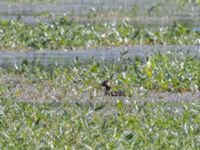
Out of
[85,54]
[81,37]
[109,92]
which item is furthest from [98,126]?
[81,37]

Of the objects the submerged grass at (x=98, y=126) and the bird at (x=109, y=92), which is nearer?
the submerged grass at (x=98, y=126)

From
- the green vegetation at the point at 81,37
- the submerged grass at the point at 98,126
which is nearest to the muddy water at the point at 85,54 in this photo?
the green vegetation at the point at 81,37

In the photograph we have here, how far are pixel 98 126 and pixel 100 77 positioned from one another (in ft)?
10.8

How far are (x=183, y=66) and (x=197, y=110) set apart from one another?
8.77 ft

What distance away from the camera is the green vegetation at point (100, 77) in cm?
1066

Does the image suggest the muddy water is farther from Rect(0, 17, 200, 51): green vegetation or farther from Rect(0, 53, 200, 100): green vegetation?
Rect(0, 53, 200, 100): green vegetation

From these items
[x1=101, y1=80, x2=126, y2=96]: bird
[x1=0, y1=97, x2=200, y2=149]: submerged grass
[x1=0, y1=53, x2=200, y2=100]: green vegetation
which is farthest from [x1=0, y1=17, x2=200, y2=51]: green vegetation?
[x1=0, y1=97, x2=200, y2=149]: submerged grass

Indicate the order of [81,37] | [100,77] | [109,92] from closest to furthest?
1. [109,92]
2. [100,77]
3. [81,37]

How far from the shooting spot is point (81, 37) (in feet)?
50.3

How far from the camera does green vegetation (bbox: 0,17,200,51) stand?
49.5ft

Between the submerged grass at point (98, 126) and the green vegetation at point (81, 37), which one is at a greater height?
the submerged grass at point (98, 126)

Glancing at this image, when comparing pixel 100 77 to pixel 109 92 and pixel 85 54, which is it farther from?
pixel 85 54

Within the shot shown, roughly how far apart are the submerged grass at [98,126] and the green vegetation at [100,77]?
1.09 m

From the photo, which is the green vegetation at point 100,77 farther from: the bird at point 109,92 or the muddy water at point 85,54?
the muddy water at point 85,54
